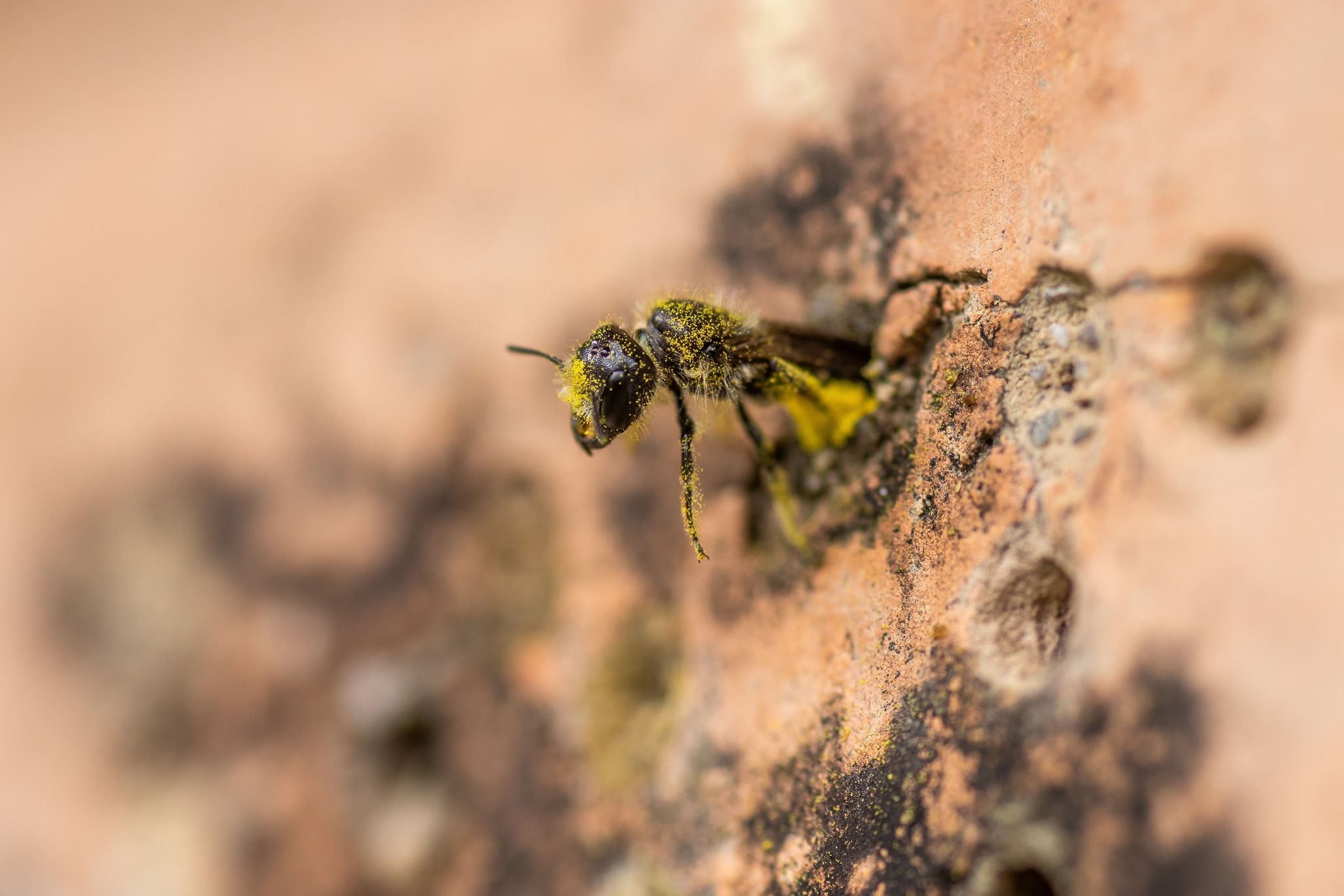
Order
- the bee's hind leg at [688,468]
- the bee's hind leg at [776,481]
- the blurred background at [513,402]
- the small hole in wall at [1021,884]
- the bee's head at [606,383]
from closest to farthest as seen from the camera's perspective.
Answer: the blurred background at [513,402] → the small hole in wall at [1021,884] → the bee's head at [606,383] → the bee's hind leg at [688,468] → the bee's hind leg at [776,481]

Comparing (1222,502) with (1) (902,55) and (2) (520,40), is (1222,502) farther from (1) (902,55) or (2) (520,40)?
(2) (520,40)

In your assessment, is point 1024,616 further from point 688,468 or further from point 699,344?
point 699,344

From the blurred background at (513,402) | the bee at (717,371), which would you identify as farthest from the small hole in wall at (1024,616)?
the bee at (717,371)

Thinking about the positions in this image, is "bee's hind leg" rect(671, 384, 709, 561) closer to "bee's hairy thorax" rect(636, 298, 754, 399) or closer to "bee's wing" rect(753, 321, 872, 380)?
"bee's hairy thorax" rect(636, 298, 754, 399)

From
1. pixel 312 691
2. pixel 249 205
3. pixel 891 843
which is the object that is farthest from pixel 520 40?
pixel 891 843

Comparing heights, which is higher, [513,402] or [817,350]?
[513,402]

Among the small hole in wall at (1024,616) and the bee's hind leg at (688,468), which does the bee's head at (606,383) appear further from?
the small hole in wall at (1024,616)

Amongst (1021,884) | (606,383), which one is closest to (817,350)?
(606,383)

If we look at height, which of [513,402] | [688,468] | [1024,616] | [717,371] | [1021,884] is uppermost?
[513,402]
